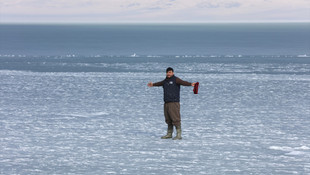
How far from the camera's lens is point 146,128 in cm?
1234

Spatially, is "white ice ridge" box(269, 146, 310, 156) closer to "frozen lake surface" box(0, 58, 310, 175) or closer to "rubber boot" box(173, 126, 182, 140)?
"frozen lake surface" box(0, 58, 310, 175)

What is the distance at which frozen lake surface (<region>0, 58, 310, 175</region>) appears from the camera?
920 cm

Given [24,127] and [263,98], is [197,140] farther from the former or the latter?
[263,98]

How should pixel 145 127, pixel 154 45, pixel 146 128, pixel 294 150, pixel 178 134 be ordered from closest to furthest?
1. pixel 294 150
2. pixel 178 134
3. pixel 146 128
4. pixel 145 127
5. pixel 154 45

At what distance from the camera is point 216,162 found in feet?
30.5

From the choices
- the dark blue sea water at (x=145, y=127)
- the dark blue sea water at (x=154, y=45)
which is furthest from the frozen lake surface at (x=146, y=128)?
the dark blue sea water at (x=154, y=45)

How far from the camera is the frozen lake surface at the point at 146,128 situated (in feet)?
30.2

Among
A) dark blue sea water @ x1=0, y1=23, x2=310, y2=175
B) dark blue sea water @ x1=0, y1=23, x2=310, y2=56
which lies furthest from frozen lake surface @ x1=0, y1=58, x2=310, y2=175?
dark blue sea water @ x1=0, y1=23, x2=310, y2=56

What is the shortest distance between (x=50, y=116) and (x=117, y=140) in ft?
11.8

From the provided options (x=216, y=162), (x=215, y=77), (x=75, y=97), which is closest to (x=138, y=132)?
(x=216, y=162)

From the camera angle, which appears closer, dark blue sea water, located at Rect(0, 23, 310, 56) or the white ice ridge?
the white ice ridge

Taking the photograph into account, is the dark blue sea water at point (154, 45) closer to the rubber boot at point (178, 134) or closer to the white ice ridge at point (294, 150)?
the rubber boot at point (178, 134)

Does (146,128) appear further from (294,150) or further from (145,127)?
(294,150)

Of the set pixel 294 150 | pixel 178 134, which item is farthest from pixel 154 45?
pixel 294 150
